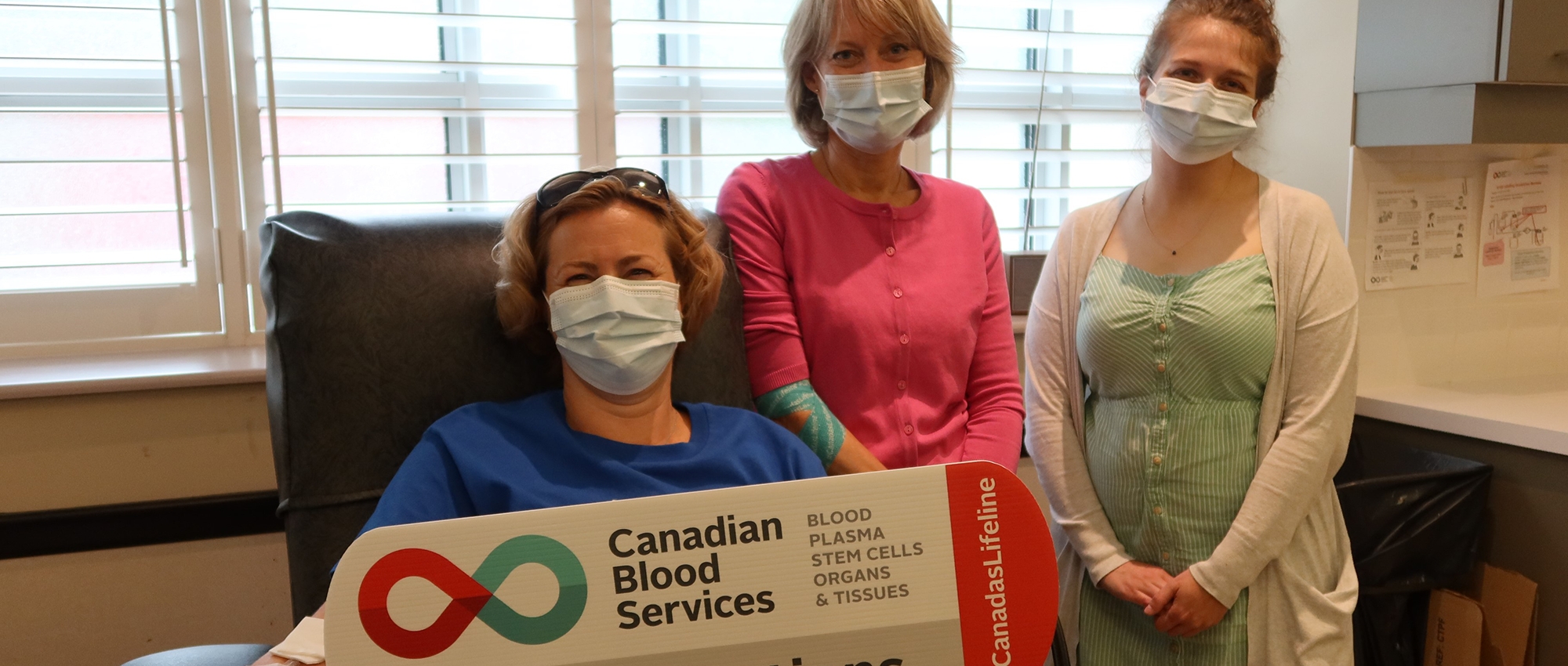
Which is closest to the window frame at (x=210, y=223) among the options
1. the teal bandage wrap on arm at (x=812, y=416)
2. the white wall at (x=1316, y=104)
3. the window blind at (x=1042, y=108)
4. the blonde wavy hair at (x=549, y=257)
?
the blonde wavy hair at (x=549, y=257)

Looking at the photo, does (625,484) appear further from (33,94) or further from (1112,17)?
(1112,17)

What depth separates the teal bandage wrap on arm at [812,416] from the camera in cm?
144

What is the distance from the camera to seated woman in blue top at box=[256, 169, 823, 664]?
1236 millimetres

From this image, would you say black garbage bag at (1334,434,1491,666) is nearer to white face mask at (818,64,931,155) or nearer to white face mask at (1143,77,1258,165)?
white face mask at (1143,77,1258,165)

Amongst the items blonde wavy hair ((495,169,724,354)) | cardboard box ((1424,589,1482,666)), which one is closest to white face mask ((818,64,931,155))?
blonde wavy hair ((495,169,724,354))

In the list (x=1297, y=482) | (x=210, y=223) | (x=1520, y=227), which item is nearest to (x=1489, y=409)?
(x=1520, y=227)

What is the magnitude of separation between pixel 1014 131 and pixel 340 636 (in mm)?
2225

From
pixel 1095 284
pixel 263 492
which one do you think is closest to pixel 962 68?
pixel 1095 284

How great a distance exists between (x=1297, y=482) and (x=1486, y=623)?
963 mm

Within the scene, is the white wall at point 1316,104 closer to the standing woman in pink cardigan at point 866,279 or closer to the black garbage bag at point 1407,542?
the black garbage bag at point 1407,542

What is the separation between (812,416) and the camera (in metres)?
1.44

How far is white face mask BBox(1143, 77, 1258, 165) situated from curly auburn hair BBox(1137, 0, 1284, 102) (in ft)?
0.16

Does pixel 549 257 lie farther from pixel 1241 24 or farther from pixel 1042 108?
pixel 1042 108

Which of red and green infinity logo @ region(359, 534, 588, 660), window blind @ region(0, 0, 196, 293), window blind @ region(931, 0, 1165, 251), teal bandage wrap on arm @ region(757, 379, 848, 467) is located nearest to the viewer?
red and green infinity logo @ region(359, 534, 588, 660)
